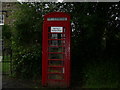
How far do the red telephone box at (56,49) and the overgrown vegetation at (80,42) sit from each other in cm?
62

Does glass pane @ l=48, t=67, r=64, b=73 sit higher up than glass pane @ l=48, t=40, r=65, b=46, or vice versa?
glass pane @ l=48, t=40, r=65, b=46

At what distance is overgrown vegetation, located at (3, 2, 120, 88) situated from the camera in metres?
6.57

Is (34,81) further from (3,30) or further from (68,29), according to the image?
(3,30)

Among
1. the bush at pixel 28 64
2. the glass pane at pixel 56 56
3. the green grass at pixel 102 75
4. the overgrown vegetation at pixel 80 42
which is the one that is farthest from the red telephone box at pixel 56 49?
the bush at pixel 28 64

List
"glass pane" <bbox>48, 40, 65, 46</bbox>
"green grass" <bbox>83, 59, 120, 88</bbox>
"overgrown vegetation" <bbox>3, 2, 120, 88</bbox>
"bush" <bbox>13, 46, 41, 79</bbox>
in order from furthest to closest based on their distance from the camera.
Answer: "bush" <bbox>13, 46, 41, 79</bbox>
"overgrown vegetation" <bbox>3, 2, 120, 88</bbox>
"glass pane" <bbox>48, 40, 65, 46</bbox>
"green grass" <bbox>83, 59, 120, 88</bbox>

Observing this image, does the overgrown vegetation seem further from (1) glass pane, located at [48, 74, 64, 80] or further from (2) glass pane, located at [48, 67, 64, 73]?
(2) glass pane, located at [48, 67, 64, 73]

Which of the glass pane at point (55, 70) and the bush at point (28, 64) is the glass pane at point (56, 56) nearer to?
the glass pane at point (55, 70)

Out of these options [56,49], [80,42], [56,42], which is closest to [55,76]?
[56,49]

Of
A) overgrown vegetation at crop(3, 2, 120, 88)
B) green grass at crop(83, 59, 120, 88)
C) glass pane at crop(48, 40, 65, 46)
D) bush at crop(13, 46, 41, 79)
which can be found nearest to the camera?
green grass at crop(83, 59, 120, 88)

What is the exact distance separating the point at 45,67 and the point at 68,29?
136cm

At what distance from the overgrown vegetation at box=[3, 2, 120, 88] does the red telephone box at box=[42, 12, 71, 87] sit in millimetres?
622

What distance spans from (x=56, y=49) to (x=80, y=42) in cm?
189

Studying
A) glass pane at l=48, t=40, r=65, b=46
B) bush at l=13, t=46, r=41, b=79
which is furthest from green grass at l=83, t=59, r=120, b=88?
bush at l=13, t=46, r=41, b=79

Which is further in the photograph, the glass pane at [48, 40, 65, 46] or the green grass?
the glass pane at [48, 40, 65, 46]
